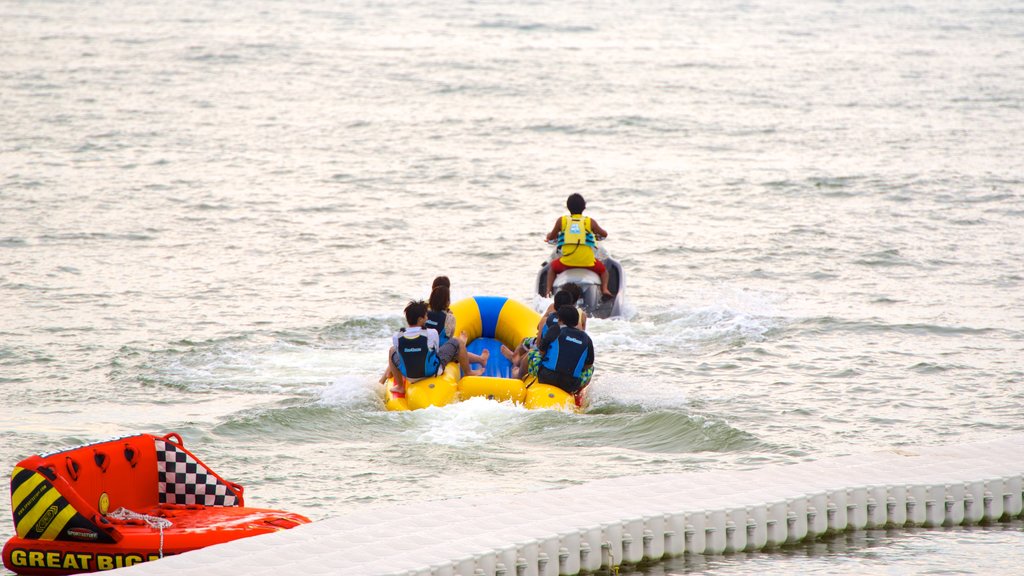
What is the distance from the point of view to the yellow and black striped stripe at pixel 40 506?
7016mm

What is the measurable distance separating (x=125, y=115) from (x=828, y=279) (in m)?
15.8

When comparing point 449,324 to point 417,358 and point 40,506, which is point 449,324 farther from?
point 40,506

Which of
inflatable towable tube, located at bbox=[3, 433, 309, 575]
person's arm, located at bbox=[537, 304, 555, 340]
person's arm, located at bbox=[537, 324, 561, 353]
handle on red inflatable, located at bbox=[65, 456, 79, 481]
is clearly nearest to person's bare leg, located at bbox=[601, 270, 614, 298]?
person's arm, located at bbox=[537, 304, 555, 340]

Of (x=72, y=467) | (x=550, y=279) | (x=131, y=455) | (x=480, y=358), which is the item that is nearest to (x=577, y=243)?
(x=550, y=279)

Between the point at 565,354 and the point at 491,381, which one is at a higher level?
the point at 565,354

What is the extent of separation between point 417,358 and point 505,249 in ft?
24.6

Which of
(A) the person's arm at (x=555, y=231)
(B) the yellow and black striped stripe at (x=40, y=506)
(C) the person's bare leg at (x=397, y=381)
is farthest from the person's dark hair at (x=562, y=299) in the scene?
(B) the yellow and black striped stripe at (x=40, y=506)

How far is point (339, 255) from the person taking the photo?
55.7 ft

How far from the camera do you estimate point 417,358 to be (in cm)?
1009

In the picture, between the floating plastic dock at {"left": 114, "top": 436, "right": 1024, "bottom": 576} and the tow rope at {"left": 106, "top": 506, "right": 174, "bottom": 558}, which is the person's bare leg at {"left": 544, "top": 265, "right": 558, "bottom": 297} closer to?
the floating plastic dock at {"left": 114, "top": 436, "right": 1024, "bottom": 576}

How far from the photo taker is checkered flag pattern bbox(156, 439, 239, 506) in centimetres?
775

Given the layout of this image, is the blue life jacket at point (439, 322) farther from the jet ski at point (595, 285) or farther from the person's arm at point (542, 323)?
the jet ski at point (595, 285)

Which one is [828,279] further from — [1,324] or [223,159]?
[223,159]

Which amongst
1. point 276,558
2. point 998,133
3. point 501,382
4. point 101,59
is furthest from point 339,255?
point 101,59
